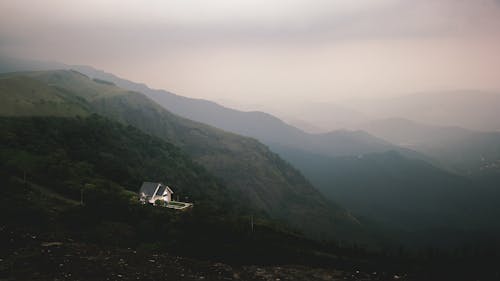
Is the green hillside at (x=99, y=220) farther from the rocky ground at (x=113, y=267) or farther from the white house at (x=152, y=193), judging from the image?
the white house at (x=152, y=193)

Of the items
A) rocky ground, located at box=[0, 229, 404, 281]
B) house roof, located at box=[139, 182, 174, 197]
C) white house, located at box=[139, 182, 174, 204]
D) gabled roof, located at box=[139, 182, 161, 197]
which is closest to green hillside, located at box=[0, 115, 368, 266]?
rocky ground, located at box=[0, 229, 404, 281]

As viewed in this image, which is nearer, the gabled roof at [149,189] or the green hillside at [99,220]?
the green hillside at [99,220]

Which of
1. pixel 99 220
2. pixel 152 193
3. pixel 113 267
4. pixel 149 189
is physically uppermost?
pixel 149 189

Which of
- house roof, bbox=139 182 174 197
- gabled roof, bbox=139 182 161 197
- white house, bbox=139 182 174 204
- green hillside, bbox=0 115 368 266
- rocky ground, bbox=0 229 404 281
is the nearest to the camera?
rocky ground, bbox=0 229 404 281

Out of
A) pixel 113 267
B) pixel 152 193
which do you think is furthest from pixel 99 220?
pixel 152 193

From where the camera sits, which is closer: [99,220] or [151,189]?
[99,220]

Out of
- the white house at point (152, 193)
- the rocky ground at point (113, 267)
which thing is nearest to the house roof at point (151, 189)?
the white house at point (152, 193)

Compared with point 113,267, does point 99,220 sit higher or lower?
higher

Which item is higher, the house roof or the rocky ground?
the house roof

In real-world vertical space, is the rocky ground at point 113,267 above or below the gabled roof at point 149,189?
below

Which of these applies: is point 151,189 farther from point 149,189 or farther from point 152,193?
point 152,193

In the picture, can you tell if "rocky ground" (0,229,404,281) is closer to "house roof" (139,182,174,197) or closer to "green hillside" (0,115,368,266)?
"green hillside" (0,115,368,266)

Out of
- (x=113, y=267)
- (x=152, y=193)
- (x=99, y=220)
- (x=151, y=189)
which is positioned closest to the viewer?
(x=113, y=267)
